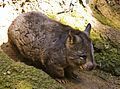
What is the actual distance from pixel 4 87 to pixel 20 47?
2.05 meters

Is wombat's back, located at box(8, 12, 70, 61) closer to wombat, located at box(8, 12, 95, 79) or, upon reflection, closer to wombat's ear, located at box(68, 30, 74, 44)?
wombat, located at box(8, 12, 95, 79)

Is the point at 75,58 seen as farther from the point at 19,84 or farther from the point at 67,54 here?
the point at 19,84

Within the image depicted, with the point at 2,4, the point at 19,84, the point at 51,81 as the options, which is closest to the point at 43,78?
the point at 51,81

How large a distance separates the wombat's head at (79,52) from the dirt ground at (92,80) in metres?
0.45

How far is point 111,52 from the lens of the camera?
22.4ft

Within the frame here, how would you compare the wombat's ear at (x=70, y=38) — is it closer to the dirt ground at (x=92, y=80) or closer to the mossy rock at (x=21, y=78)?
the dirt ground at (x=92, y=80)

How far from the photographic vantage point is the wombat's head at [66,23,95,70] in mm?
5102

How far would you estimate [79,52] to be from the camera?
5137mm

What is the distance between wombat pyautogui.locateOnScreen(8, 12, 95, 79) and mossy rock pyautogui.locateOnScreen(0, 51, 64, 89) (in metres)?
1.01

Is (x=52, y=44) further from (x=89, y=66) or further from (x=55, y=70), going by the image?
(x=89, y=66)

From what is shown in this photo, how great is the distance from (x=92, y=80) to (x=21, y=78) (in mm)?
2174

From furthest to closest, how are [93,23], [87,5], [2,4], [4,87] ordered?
[87,5], [93,23], [2,4], [4,87]

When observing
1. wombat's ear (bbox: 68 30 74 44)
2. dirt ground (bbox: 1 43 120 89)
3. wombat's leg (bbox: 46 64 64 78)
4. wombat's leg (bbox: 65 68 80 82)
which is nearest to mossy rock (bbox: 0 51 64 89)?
wombat's leg (bbox: 46 64 64 78)

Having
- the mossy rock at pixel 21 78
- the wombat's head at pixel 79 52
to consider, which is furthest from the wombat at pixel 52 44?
the mossy rock at pixel 21 78
